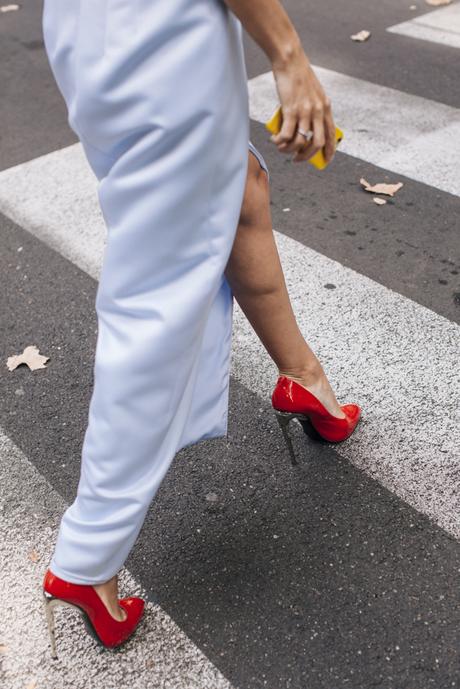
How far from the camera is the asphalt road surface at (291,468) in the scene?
82.7 inches

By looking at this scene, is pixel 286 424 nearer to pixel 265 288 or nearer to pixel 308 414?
pixel 308 414

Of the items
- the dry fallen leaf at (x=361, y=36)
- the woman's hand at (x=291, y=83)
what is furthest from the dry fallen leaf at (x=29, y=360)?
the dry fallen leaf at (x=361, y=36)

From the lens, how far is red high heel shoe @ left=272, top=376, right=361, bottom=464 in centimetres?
248

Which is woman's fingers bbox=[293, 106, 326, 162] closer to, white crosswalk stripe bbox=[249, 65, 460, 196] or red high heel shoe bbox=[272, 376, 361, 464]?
red high heel shoe bbox=[272, 376, 361, 464]

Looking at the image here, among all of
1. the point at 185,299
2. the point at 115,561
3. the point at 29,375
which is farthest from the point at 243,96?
the point at 29,375

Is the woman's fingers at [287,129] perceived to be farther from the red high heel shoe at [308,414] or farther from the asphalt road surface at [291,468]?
the asphalt road surface at [291,468]

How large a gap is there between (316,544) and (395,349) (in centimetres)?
96

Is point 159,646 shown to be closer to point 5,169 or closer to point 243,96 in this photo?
point 243,96

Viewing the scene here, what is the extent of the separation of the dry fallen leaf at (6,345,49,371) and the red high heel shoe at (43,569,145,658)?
1242 millimetres

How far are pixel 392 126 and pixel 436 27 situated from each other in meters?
1.69

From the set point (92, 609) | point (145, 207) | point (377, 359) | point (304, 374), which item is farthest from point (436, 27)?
point (92, 609)

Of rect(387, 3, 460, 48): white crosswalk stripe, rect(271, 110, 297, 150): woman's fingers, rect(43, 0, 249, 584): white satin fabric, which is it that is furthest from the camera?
rect(387, 3, 460, 48): white crosswalk stripe

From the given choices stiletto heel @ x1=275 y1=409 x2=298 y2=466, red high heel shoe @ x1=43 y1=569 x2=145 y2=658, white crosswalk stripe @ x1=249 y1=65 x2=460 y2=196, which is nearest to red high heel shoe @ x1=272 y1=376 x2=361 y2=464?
stiletto heel @ x1=275 y1=409 x2=298 y2=466

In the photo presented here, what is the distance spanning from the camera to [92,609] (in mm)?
2002
